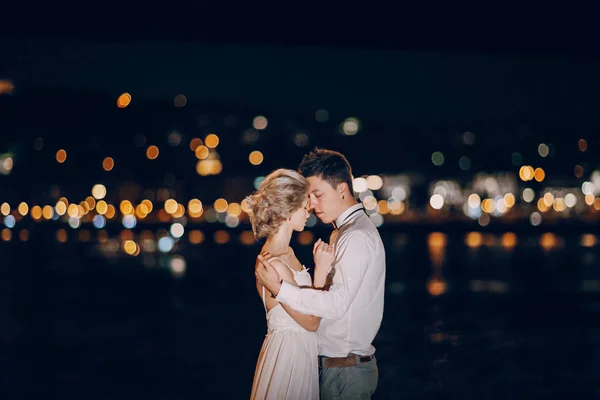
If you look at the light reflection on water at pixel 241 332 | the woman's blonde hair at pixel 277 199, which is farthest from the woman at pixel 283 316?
the light reflection on water at pixel 241 332

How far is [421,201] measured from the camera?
14275cm

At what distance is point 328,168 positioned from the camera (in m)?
5.16

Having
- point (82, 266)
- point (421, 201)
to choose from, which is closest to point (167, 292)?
point (82, 266)

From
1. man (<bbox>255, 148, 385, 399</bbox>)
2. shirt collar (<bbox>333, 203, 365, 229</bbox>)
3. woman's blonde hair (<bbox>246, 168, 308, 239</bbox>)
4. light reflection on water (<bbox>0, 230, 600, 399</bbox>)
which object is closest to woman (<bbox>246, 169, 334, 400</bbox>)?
woman's blonde hair (<bbox>246, 168, 308, 239</bbox>)

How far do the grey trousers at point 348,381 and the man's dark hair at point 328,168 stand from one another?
40.7 inches

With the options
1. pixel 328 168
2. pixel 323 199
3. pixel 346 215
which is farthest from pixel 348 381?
pixel 328 168

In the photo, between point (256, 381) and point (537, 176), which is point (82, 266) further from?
point (537, 176)

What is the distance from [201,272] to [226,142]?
123533mm

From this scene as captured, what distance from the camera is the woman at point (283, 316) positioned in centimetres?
500

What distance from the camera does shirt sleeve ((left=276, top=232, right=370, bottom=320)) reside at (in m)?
4.72

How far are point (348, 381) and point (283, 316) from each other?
1.72 feet

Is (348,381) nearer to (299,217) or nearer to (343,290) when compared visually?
(343,290)

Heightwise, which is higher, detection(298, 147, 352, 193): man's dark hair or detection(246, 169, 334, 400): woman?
detection(298, 147, 352, 193): man's dark hair

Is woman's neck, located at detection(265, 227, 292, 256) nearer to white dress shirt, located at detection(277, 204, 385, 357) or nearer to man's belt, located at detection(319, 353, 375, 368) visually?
white dress shirt, located at detection(277, 204, 385, 357)
